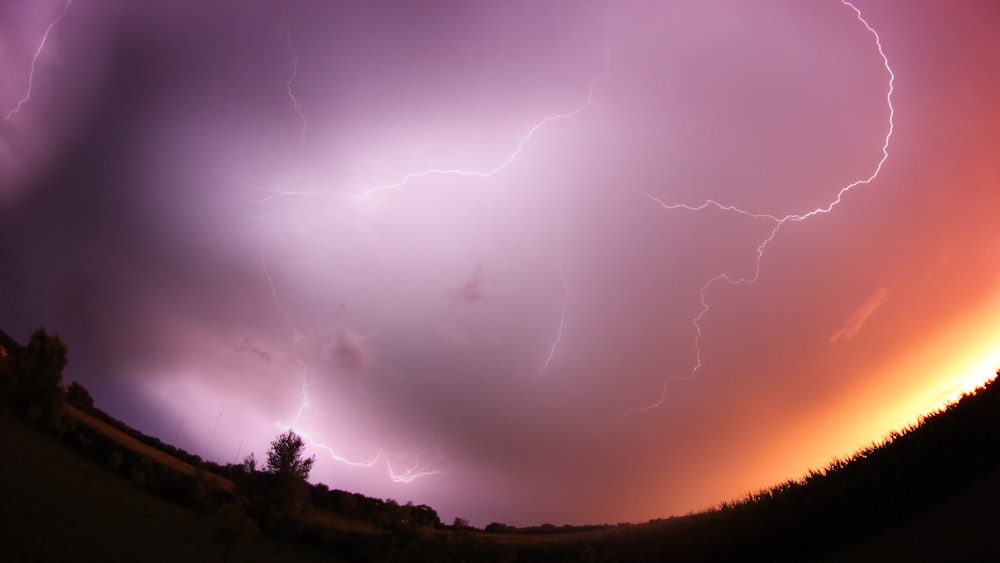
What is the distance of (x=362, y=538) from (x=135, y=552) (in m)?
16.7

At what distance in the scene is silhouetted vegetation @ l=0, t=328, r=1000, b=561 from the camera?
8977 mm

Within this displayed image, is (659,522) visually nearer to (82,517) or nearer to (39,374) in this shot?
(82,517)

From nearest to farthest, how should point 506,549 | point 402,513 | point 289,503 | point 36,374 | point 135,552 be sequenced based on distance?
point 135,552 → point 506,549 → point 36,374 → point 402,513 → point 289,503

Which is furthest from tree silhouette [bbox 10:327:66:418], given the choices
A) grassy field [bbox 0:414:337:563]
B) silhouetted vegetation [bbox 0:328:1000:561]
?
grassy field [bbox 0:414:337:563]

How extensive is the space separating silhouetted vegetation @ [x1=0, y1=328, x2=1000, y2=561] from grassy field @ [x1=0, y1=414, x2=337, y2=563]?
1649 millimetres

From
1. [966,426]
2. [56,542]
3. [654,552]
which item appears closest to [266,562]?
[56,542]

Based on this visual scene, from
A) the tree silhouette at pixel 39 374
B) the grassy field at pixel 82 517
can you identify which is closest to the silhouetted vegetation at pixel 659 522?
the tree silhouette at pixel 39 374

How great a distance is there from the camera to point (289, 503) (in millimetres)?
27266

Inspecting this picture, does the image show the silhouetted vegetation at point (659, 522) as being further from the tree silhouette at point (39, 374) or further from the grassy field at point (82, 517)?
the grassy field at point (82, 517)

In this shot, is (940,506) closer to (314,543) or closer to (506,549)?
(506,549)

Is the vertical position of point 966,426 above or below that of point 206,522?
above

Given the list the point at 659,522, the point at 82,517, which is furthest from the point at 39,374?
the point at 659,522

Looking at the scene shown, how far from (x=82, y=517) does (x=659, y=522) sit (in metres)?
23.4

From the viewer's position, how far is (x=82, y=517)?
14.1 metres
